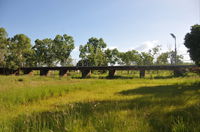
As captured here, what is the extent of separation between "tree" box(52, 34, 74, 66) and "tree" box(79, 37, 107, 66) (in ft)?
15.3

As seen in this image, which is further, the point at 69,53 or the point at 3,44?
the point at 69,53

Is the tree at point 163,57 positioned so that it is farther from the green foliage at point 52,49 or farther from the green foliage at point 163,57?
the green foliage at point 52,49

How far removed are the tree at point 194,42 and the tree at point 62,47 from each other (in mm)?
46703

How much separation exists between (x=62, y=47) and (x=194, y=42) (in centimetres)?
4752

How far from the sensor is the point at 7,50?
39.8m

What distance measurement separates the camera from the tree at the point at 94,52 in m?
49.5

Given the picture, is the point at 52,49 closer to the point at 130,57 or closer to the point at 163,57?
the point at 130,57

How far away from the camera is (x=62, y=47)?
53156mm

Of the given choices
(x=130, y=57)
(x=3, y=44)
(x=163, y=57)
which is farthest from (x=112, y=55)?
(x=3, y=44)

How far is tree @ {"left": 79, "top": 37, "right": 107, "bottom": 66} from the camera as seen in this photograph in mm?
49469

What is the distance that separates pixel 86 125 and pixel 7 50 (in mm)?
45293

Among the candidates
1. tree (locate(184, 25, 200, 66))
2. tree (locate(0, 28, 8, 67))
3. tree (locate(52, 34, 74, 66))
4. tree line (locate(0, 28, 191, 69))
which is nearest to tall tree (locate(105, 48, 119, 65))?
tree line (locate(0, 28, 191, 69))

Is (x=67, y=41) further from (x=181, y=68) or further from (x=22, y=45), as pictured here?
(x=181, y=68)

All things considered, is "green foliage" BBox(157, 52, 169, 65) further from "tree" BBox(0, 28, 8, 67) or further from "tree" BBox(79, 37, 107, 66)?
"tree" BBox(0, 28, 8, 67)
